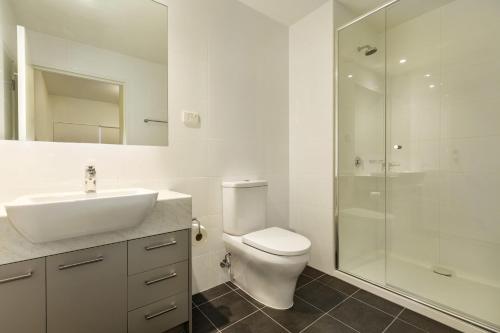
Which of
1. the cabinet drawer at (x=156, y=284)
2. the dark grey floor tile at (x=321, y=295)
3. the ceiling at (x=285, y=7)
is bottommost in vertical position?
the dark grey floor tile at (x=321, y=295)

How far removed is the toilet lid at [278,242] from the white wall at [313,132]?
52 centimetres

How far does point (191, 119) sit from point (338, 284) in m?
1.67

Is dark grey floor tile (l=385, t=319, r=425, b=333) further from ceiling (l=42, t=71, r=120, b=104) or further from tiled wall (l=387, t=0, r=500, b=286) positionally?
ceiling (l=42, t=71, r=120, b=104)

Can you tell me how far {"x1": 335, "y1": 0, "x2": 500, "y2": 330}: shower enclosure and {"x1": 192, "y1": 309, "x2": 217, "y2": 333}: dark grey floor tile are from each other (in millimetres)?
1144

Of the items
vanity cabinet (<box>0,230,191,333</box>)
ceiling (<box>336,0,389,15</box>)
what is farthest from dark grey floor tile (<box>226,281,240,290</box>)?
ceiling (<box>336,0,389,15</box>)

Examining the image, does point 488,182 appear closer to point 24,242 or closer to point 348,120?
point 348,120

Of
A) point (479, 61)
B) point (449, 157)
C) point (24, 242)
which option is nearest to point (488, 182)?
point (449, 157)

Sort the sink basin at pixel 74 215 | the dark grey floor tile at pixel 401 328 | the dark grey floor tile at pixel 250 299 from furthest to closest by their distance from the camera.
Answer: the dark grey floor tile at pixel 250 299
the dark grey floor tile at pixel 401 328
the sink basin at pixel 74 215

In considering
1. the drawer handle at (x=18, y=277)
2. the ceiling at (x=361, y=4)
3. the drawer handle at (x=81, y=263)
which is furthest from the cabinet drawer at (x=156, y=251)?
the ceiling at (x=361, y=4)

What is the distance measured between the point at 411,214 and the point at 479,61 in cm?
132

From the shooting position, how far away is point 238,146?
1922 mm

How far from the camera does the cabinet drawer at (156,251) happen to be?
110 cm

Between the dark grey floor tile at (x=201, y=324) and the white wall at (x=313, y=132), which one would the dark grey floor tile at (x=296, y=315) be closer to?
the dark grey floor tile at (x=201, y=324)

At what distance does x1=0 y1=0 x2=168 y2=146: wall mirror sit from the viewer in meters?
1.16
